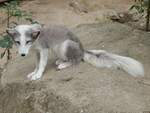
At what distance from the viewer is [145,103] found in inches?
177

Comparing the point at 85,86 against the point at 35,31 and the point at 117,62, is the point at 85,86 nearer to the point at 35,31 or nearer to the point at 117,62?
the point at 117,62

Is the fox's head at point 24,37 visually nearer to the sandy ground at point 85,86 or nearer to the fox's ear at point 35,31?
the fox's ear at point 35,31

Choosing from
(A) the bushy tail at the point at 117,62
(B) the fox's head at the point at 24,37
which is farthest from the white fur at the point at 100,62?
(B) the fox's head at the point at 24,37

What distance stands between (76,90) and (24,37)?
0.70 metres

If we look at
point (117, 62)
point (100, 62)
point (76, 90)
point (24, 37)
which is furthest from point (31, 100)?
point (117, 62)

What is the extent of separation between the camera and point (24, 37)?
15.5 ft

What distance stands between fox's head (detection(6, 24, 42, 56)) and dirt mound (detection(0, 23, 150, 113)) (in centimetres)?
43

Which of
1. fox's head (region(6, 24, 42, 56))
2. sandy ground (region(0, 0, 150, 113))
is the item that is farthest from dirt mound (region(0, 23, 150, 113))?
fox's head (region(6, 24, 42, 56))

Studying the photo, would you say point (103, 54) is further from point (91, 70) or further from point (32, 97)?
point (32, 97)

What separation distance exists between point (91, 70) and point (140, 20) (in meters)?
3.27

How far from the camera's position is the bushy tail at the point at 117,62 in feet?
16.4

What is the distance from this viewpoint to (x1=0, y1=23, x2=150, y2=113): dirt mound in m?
4.48

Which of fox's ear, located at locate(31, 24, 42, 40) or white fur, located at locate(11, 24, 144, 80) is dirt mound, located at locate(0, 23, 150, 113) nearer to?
white fur, located at locate(11, 24, 144, 80)

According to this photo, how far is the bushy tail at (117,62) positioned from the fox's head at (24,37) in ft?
2.29
